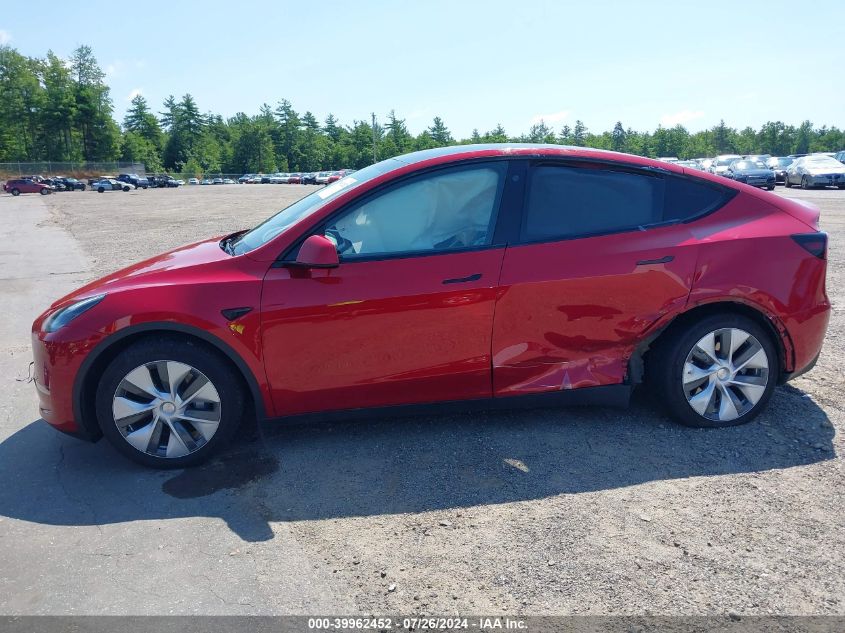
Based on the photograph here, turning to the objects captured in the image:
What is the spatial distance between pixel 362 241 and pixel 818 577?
8.73 feet

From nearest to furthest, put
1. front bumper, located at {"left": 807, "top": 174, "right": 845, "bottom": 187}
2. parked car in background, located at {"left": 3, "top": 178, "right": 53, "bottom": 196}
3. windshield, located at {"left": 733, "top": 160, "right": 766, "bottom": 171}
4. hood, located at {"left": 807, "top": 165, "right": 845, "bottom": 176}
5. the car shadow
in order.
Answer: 1. the car shadow
2. front bumper, located at {"left": 807, "top": 174, "right": 845, "bottom": 187}
3. hood, located at {"left": 807, "top": 165, "right": 845, "bottom": 176}
4. windshield, located at {"left": 733, "top": 160, "right": 766, "bottom": 171}
5. parked car in background, located at {"left": 3, "top": 178, "right": 53, "bottom": 196}

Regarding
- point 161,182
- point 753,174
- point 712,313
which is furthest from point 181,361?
point 161,182

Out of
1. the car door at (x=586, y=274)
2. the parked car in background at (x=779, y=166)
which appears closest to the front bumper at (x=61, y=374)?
the car door at (x=586, y=274)

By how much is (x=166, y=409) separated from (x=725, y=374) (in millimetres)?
3242

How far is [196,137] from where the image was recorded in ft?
376

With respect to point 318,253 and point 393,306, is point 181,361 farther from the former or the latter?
point 393,306

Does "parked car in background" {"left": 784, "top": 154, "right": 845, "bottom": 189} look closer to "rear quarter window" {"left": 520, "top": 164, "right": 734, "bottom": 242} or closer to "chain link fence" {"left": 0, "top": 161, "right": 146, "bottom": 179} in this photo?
"rear quarter window" {"left": 520, "top": 164, "right": 734, "bottom": 242}

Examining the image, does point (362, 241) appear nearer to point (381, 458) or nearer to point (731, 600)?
point (381, 458)

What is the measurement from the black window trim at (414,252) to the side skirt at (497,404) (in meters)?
0.86

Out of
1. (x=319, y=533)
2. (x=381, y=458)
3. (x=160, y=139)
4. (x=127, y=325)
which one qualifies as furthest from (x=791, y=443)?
(x=160, y=139)

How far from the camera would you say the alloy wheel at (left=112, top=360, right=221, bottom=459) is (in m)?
3.58

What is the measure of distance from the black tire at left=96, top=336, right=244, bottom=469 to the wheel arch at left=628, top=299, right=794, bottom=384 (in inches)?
91.7

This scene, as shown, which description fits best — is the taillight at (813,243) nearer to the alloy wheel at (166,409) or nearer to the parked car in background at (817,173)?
the alloy wheel at (166,409)

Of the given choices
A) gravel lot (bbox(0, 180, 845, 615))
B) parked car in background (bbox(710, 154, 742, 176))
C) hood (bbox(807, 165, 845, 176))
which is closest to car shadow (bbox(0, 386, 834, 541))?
gravel lot (bbox(0, 180, 845, 615))
